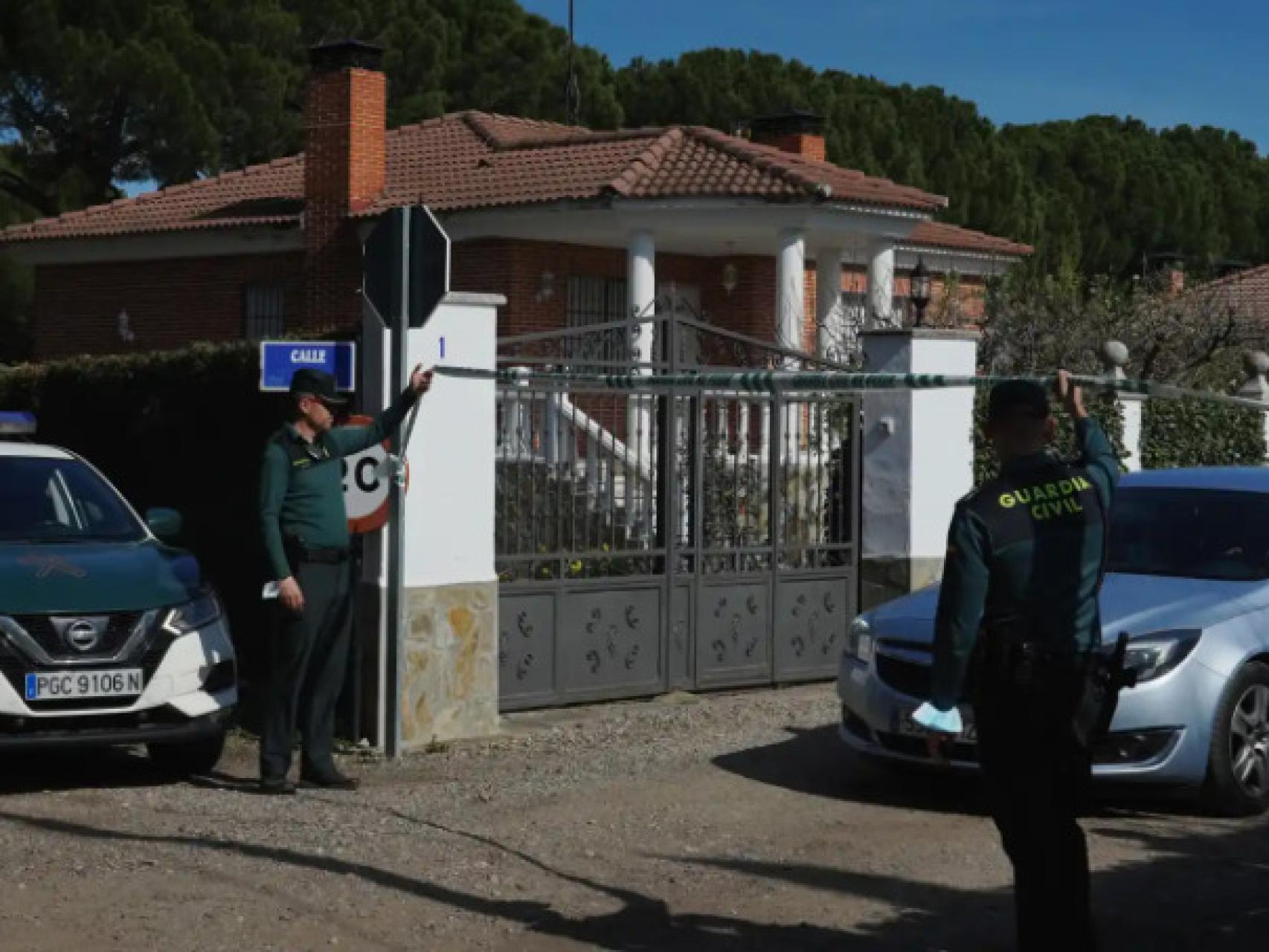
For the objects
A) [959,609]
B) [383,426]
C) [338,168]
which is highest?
[338,168]

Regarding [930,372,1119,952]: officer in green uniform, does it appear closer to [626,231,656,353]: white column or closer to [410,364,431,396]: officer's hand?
[410,364,431,396]: officer's hand

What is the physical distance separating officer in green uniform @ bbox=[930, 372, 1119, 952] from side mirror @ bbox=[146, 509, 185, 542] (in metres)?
5.35

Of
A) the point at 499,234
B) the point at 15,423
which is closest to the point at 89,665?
the point at 15,423

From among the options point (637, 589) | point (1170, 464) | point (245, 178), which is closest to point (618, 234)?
point (245, 178)

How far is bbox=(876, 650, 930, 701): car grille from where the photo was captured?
370 inches

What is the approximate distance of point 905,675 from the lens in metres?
9.51

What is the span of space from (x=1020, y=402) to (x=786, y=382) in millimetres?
3136

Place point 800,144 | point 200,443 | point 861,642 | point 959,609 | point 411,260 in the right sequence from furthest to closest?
1. point 800,144
2. point 200,443
3. point 411,260
4. point 861,642
5. point 959,609

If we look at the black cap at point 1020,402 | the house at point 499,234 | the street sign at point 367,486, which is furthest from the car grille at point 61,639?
the house at point 499,234

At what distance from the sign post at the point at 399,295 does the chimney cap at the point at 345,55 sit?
60.4 feet

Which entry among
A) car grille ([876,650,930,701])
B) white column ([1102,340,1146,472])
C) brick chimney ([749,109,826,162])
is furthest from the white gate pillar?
brick chimney ([749,109,826,162])

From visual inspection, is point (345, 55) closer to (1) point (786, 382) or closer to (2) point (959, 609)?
(1) point (786, 382)

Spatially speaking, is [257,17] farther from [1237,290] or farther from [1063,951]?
[1063,951]

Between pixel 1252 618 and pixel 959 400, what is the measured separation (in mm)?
4968
